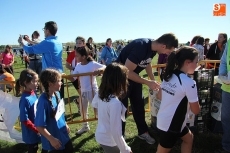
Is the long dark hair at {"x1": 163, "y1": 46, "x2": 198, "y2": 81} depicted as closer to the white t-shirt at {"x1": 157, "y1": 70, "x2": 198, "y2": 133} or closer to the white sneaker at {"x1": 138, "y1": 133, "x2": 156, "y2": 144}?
the white t-shirt at {"x1": 157, "y1": 70, "x2": 198, "y2": 133}

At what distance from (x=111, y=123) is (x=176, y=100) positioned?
0.79 metres

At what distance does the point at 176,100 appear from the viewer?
2576 mm

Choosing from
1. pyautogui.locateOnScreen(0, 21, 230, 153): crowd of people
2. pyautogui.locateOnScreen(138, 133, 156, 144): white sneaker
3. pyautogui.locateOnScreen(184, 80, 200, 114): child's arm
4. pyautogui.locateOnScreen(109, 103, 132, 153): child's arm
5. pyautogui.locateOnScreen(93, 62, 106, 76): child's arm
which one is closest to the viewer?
pyautogui.locateOnScreen(109, 103, 132, 153): child's arm

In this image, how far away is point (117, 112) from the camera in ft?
7.23

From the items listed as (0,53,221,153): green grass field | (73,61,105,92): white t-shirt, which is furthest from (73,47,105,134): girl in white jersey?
(0,53,221,153): green grass field

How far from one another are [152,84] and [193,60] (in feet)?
2.43

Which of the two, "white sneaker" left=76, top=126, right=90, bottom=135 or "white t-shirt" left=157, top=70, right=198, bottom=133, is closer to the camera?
"white t-shirt" left=157, top=70, right=198, bottom=133

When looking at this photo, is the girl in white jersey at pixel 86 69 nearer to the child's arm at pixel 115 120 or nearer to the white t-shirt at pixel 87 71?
the white t-shirt at pixel 87 71

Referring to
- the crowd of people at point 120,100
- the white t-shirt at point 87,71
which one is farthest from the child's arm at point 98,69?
the crowd of people at point 120,100

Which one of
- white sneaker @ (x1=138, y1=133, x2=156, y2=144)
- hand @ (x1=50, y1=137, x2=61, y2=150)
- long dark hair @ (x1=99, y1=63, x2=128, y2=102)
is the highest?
long dark hair @ (x1=99, y1=63, x2=128, y2=102)

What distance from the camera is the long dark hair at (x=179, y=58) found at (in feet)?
8.37

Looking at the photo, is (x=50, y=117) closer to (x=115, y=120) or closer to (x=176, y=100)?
(x=115, y=120)

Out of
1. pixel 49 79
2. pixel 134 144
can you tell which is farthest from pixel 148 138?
pixel 49 79

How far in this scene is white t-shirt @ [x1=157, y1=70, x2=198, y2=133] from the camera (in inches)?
97.7
